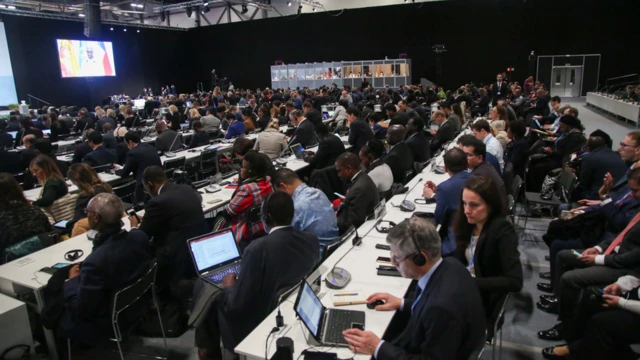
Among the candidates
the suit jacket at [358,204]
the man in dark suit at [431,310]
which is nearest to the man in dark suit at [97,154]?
the suit jacket at [358,204]

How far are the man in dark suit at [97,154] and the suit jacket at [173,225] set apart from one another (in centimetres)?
379

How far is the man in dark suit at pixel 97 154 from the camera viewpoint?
6832 mm

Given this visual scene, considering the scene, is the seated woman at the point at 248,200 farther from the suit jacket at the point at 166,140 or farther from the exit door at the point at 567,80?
the exit door at the point at 567,80

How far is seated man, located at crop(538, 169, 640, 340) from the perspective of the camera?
3.00 m

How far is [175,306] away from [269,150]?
4108 millimetres

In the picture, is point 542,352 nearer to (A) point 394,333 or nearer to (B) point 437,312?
(A) point 394,333

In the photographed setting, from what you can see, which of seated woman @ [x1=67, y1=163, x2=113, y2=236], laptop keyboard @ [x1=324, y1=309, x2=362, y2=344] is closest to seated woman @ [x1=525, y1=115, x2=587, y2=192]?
laptop keyboard @ [x1=324, y1=309, x2=362, y2=344]

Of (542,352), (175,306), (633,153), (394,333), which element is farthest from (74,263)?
(633,153)

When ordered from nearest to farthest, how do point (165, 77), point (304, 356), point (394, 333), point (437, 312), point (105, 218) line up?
point (437, 312), point (304, 356), point (394, 333), point (105, 218), point (165, 77)

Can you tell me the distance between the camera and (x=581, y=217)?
3.85 m

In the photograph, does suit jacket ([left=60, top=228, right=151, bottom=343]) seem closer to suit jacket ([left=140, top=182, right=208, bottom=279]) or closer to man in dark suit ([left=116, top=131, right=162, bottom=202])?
suit jacket ([left=140, top=182, right=208, bottom=279])

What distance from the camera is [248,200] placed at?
397cm


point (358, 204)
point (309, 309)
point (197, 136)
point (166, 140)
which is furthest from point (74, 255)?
point (197, 136)

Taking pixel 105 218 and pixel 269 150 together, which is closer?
pixel 105 218
